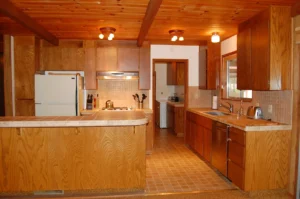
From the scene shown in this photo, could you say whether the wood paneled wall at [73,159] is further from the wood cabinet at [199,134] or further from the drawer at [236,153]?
the wood cabinet at [199,134]

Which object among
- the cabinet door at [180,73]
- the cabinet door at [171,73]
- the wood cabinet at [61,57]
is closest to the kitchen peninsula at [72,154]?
the wood cabinet at [61,57]

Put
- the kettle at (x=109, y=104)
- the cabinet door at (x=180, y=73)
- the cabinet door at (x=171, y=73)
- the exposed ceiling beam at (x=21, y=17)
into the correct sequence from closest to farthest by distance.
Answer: the exposed ceiling beam at (x=21, y=17)
the kettle at (x=109, y=104)
the cabinet door at (x=180, y=73)
the cabinet door at (x=171, y=73)

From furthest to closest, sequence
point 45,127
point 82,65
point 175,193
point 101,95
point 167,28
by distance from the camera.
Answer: point 101,95 < point 82,65 < point 167,28 < point 175,193 < point 45,127

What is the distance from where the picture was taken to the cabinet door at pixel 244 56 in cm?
346

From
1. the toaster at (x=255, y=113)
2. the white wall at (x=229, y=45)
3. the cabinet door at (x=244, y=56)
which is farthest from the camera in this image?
the white wall at (x=229, y=45)

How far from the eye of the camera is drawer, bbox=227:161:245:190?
300 cm

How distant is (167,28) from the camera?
156 inches

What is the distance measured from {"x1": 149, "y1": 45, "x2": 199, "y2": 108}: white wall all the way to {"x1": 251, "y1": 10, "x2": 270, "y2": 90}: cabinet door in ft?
7.24

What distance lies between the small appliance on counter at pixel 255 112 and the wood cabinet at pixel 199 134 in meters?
0.65

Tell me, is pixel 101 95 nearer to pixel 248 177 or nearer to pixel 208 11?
pixel 208 11

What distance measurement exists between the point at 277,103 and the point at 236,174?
44.8 inches

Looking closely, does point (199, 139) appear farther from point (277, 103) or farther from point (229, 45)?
point (229, 45)

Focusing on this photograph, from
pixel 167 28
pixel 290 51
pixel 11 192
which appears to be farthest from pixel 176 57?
pixel 11 192

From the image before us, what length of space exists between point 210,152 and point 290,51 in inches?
77.8
